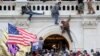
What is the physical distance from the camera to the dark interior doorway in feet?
145

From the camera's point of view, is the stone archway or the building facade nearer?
the building facade

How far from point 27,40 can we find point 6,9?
8393 mm

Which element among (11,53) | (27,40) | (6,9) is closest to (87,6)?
(6,9)

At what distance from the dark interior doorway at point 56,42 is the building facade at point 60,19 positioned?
0.95 metres

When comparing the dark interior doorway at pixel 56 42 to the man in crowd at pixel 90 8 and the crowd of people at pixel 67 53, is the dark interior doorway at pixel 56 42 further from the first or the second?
the man in crowd at pixel 90 8

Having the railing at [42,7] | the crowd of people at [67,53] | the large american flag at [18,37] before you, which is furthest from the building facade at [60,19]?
the large american flag at [18,37]

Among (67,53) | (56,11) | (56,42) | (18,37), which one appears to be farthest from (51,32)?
(18,37)

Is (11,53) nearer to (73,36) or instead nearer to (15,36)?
(15,36)

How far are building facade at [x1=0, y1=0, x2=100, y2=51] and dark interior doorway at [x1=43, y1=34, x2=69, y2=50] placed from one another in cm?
95

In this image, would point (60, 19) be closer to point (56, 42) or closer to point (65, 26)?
point (65, 26)

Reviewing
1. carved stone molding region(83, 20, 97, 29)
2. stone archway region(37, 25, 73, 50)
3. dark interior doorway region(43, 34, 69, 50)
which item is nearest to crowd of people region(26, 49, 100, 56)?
stone archway region(37, 25, 73, 50)

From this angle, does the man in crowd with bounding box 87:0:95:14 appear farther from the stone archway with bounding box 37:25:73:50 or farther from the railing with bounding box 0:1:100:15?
the stone archway with bounding box 37:25:73:50

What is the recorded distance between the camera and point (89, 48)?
42.5 metres

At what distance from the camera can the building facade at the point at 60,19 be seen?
42.7 meters
